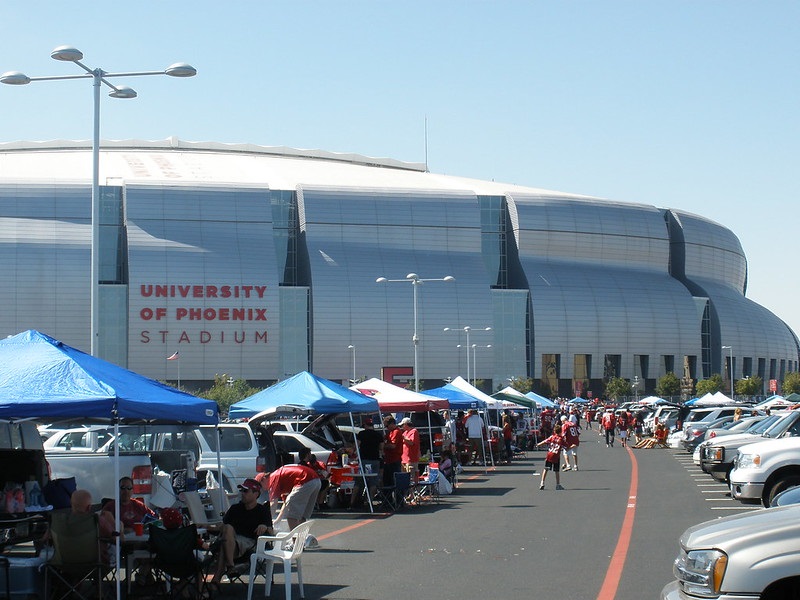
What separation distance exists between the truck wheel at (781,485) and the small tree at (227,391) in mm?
65377

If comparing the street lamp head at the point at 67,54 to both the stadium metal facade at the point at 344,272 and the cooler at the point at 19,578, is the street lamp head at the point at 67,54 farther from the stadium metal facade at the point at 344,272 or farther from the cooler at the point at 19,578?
the stadium metal facade at the point at 344,272

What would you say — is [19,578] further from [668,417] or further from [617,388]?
[617,388]

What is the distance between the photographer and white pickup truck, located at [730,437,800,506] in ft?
60.3

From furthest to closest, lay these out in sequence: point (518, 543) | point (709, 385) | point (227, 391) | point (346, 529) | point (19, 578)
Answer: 1. point (709, 385)
2. point (227, 391)
3. point (346, 529)
4. point (518, 543)
5. point (19, 578)

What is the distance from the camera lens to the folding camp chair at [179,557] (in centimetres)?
1106

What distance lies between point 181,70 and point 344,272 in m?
83.4

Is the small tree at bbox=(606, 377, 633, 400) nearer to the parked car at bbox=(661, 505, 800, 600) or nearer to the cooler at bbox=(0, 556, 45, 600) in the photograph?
the cooler at bbox=(0, 556, 45, 600)

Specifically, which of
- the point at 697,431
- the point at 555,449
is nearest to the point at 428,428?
the point at 555,449

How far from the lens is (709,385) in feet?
368

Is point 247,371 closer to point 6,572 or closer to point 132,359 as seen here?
point 132,359

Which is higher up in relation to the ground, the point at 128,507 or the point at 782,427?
the point at 782,427

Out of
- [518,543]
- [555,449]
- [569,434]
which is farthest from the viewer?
[569,434]

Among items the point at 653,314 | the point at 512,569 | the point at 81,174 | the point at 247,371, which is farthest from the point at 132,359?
the point at 512,569

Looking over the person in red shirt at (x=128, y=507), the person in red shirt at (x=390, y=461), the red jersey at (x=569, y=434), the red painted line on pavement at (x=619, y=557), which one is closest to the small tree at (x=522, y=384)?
the red jersey at (x=569, y=434)
